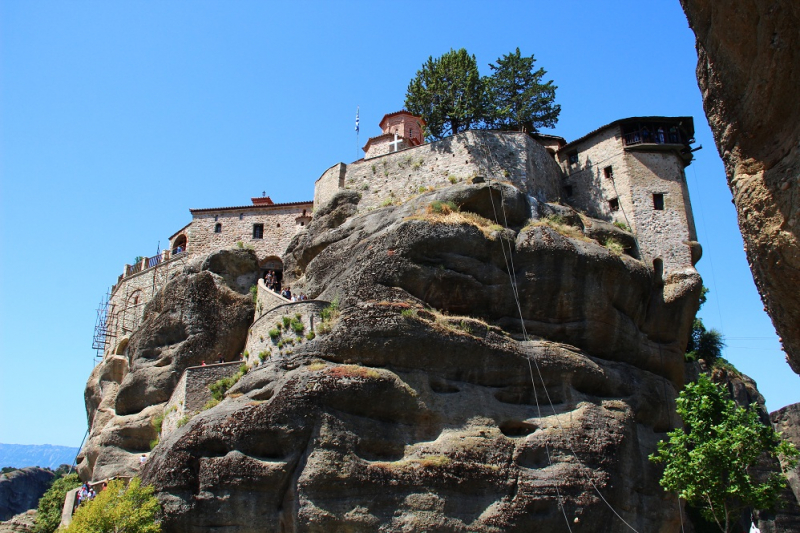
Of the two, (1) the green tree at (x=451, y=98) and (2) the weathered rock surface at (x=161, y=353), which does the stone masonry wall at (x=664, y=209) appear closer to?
(1) the green tree at (x=451, y=98)

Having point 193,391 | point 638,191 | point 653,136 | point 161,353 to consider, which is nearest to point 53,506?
point 161,353

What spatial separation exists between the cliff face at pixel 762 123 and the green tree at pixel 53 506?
126ft

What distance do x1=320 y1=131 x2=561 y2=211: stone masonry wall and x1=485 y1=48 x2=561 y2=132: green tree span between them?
15.0 ft

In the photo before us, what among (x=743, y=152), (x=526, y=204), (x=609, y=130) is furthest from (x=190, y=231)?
(x=743, y=152)

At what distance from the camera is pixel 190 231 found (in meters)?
42.4

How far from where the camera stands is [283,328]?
27.4 m

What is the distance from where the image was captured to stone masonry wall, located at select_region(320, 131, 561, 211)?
35.8 m

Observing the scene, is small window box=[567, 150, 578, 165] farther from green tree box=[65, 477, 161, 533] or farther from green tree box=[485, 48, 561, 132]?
green tree box=[65, 477, 161, 533]

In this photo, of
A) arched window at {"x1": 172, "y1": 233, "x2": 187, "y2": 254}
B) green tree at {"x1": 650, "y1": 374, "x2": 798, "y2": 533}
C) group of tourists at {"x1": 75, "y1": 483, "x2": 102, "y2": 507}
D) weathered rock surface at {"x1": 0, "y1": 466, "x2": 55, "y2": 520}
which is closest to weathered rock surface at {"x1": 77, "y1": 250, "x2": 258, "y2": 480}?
group of tourists at {"x1": 75, "y1": 483, "x2": 102, "y2": 507}

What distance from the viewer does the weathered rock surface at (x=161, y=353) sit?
32906 mm

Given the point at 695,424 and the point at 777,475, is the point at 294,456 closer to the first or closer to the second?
the point at 695,424

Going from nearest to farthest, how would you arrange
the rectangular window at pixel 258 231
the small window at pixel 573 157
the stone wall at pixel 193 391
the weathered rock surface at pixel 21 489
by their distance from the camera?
the stone wall at pixel 193 391 < the small window at pixel 573 157 < the rectangular window at pixel 258 231 < the weathered rock surface at pixel 21 489

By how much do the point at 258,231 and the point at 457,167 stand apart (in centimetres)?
1303

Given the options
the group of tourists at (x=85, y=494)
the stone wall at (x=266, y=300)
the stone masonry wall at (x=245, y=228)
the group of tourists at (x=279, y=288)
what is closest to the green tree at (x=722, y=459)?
the group of tourists at (x=279, y=288)
